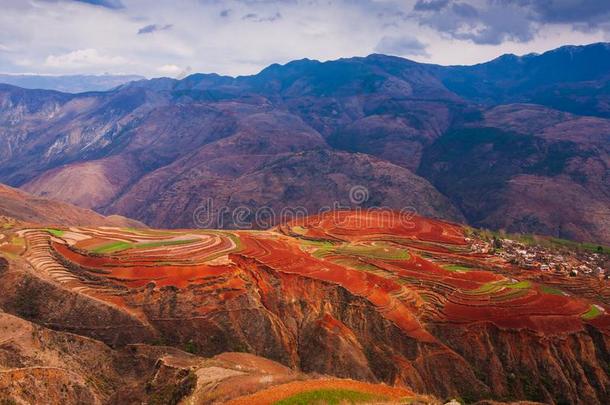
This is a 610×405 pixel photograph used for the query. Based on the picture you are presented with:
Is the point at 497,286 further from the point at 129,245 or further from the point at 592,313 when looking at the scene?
the point at 129,245

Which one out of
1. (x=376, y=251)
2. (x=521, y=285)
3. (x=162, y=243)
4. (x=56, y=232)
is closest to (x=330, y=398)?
(x=521, y=285)

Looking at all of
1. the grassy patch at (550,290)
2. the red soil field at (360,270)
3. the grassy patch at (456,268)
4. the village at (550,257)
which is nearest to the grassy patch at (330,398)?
the red soil field at (360,270)

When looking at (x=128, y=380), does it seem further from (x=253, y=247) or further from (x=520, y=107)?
(x=520, y=107)

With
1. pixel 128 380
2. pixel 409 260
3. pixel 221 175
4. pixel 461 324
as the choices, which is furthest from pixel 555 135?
pixel 128 380

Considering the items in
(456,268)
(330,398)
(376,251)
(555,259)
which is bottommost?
(456,268)
